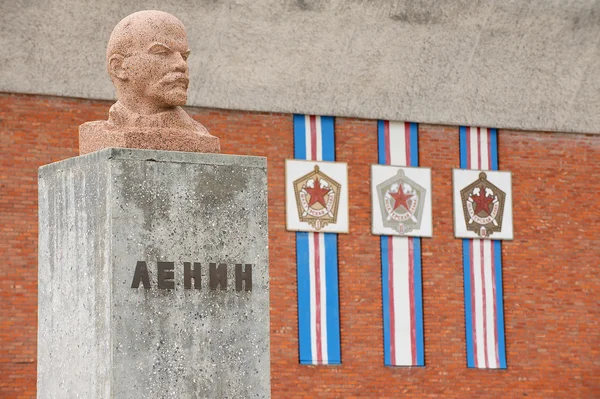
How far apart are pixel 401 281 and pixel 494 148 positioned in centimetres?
247

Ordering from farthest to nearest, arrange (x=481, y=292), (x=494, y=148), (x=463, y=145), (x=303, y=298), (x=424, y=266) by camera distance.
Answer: (x=494, y=148)
(x=463, y=145)
(x=481, y=292)
(x=424, y=266)
(x=303, y=298)

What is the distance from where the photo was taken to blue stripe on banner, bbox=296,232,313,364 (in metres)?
19.2

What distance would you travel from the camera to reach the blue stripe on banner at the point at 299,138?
19594 millimetres

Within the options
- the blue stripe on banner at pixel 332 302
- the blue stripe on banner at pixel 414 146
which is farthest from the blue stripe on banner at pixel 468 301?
the blue stripe on banner at pixel 332 302

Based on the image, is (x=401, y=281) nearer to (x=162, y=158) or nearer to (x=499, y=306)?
(x=499, y=306)

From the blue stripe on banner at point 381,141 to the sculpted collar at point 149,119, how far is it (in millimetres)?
10028

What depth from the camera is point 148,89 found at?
1009cm

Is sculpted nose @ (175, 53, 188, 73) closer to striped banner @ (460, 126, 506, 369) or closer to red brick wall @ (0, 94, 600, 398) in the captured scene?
red brick wall @ (0, 94, 600, 398)

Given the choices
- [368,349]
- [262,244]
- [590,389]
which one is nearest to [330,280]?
[368,349]

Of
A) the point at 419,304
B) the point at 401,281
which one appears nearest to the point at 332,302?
the point at 401,281

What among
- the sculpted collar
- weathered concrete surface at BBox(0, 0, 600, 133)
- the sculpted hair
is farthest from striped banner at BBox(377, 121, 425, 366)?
the sculpted hair

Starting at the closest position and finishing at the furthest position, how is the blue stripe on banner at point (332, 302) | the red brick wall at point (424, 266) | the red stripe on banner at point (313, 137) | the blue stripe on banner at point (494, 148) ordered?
the red brick wall at point (424, 266), the blue stripe on banner at point (332, 302), the red stripe on banner at point (313, 137), the blue stripe on banner at point (494, 148)

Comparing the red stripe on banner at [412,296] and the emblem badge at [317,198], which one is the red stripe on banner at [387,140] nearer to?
the emblem badge at [317,198]

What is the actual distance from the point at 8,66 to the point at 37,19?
2.22 feet
